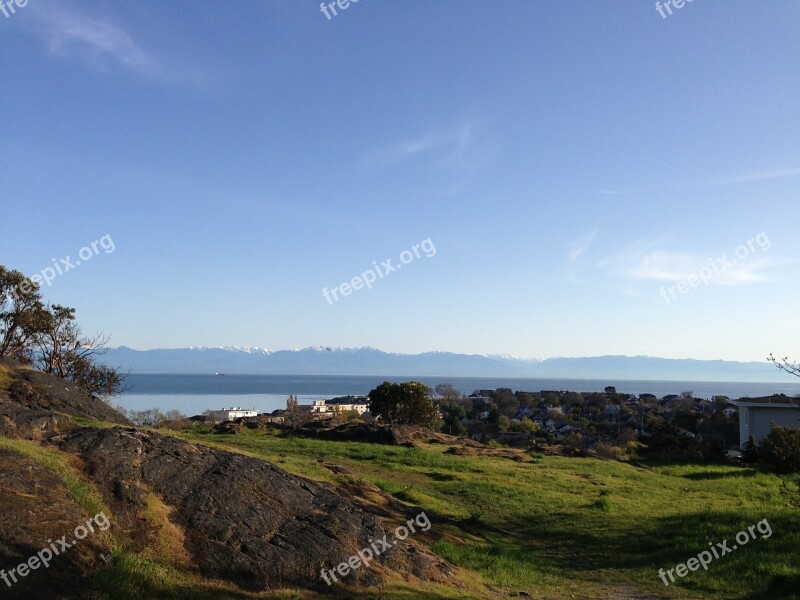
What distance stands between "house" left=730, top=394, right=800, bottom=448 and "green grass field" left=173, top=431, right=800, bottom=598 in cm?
1574

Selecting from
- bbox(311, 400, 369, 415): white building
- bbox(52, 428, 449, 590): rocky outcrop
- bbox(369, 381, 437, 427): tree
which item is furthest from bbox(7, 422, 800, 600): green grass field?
bbox(311, 400, 369, 415): white building

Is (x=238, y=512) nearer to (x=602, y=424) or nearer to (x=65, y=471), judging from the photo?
(x=65, y=471)

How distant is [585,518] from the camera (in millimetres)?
19312

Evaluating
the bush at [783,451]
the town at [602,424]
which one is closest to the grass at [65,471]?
the town at [602,424]

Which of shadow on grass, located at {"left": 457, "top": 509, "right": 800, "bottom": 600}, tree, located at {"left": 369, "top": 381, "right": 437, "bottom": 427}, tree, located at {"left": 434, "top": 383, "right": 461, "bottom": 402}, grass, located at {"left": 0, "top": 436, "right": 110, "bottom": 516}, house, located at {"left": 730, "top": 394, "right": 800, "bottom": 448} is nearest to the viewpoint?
grass, located at {"left": 0, "top": 436, "right": 110, "bottom": 516}

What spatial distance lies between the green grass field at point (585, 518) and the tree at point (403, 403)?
15.8m

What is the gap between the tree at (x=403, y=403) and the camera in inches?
1903

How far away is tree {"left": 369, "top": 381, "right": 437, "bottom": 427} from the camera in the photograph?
159 ft

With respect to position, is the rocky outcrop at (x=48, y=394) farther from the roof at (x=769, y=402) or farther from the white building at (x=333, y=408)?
the roof at (x=769, y=402)

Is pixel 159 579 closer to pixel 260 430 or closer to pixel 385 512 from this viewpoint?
pixel 385 512

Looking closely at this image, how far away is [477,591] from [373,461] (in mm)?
16627

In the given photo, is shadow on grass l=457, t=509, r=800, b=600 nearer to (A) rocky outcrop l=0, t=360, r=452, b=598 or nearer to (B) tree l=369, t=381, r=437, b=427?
(A) rocky outcrop l=0, t=360, r=452, b=598

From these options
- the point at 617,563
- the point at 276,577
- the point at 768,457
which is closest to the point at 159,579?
the point at 276,577

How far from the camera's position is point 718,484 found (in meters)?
26.7
